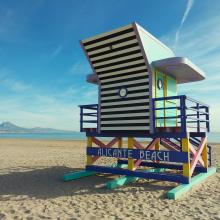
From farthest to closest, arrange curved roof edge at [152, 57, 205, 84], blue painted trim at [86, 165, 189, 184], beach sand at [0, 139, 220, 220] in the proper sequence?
curved roof edge at [152, 57, 205, 84]
blue painted trim at [86, 165, 189, 184]
beach sand at [0, 139, 220, 220]

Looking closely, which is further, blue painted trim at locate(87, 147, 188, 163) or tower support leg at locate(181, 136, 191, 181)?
blue painted trim at locate(87, 147, 188, 163)

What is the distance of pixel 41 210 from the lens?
6.69 meters

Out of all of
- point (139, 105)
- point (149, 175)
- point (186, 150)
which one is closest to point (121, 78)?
point (139, 105)

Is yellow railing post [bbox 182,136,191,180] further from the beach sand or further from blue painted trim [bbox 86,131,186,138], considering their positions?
the beach sand

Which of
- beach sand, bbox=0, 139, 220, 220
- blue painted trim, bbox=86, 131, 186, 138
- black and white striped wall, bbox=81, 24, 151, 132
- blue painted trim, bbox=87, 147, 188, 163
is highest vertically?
black and white striped wall, bbox=81, 24, 151, 132

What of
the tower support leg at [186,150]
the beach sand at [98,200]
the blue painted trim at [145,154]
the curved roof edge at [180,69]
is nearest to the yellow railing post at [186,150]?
the tower support leg at [186,150]

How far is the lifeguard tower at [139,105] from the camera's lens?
916 centimetres

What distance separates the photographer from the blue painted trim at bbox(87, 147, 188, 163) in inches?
350

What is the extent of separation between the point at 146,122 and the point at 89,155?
3.05 meters

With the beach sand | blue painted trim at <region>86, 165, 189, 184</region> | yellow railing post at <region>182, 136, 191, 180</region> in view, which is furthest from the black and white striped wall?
the beach sand

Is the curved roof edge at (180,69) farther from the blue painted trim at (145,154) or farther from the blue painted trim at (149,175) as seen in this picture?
the blue painted trim at (149,175)

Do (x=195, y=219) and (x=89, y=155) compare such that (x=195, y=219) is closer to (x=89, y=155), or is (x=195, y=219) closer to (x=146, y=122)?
(x=146, y=122)

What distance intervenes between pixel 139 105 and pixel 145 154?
1.75m

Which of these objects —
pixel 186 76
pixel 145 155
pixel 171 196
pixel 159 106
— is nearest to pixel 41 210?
pixel 171 196
